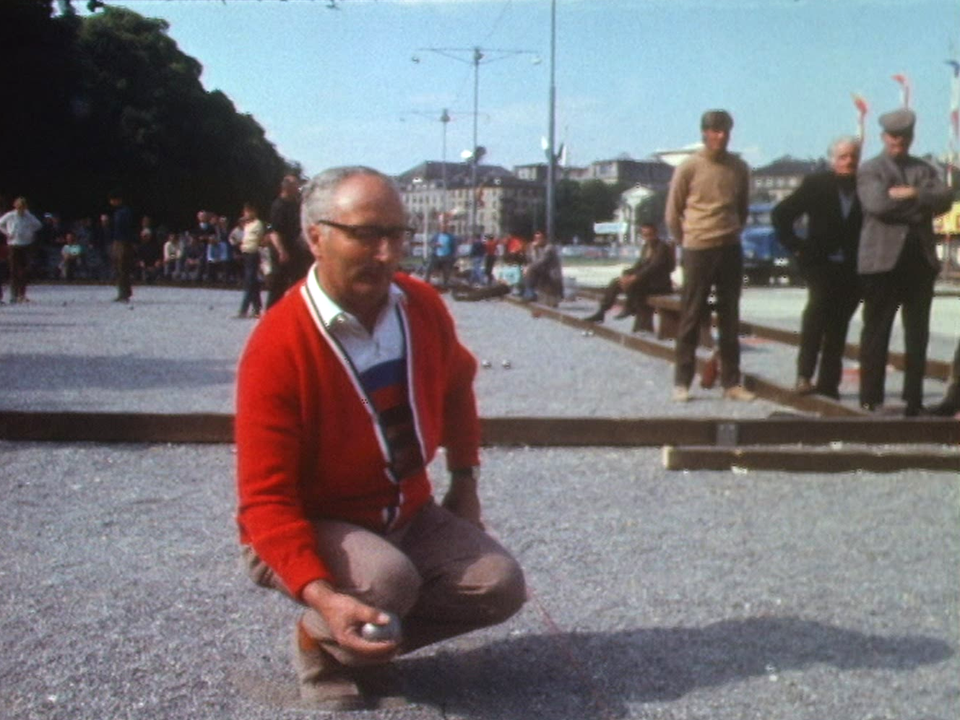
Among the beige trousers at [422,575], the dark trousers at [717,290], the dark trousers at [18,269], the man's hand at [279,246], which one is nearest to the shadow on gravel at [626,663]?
the beige trousers at [422,575]

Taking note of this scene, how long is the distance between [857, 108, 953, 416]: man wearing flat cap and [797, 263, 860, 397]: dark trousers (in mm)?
1067

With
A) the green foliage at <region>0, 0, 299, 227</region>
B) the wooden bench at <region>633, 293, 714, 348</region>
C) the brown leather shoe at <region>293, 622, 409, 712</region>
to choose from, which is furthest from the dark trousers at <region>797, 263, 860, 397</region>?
the brown leather shoe at <region>293, 622, 409, 712</region>

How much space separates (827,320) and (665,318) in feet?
21.4

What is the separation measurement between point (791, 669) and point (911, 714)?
0.42m

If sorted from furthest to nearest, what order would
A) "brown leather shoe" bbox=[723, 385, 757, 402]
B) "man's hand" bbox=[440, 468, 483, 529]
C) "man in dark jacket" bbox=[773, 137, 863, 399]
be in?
"brown leather shoe" bbox=[723, 385, 757, 402], "man in dark jacket" bbox=[773, 137, 863, 399], "man's hand" bbox=[440, 468, 483, 529]

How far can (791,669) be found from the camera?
4035 mm

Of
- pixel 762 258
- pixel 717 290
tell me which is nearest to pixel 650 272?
pixel 717 290

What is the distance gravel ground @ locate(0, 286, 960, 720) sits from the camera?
3.81m

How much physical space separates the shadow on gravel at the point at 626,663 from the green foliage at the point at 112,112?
4.03 meters

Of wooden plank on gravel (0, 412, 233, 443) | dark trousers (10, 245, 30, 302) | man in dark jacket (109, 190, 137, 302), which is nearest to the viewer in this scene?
wooden plank on gravel (0, 412, 233, 443)

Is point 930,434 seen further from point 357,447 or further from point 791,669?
point 357,447

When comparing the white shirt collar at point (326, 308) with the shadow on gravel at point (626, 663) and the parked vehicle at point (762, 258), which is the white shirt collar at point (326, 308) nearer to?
the shadow on gravel at point (626, 663)

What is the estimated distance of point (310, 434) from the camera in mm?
3602

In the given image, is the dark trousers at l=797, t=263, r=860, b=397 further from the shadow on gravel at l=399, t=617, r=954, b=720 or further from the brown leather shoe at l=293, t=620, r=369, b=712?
the brown leather shoe at l=293, t=620, r=369, b=712
